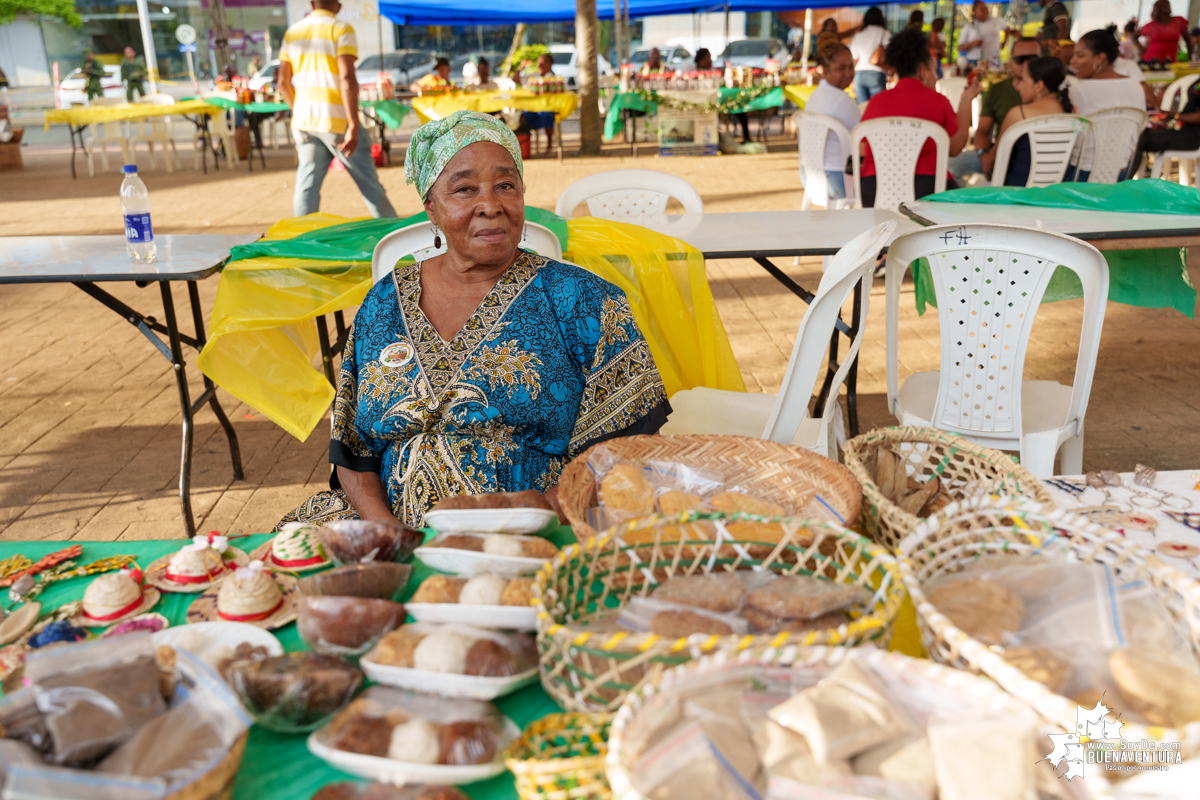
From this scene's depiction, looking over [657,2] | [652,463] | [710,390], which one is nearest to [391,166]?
[657,2]

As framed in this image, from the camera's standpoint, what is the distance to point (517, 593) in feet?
3.37

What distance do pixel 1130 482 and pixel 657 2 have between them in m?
16.6

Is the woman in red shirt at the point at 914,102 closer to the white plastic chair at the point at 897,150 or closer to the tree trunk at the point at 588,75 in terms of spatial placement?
the white plastic chair at the point at 897,150

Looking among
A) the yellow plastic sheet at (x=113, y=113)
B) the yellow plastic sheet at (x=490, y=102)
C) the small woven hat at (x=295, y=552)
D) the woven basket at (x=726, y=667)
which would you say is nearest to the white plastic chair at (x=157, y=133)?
the yellow plastic sheet at (x=113, y=113)

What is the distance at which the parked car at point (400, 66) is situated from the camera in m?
18.8

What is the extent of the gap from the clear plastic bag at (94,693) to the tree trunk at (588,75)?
12155 millimetres

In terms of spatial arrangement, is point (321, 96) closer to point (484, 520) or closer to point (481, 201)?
point (481, 201)

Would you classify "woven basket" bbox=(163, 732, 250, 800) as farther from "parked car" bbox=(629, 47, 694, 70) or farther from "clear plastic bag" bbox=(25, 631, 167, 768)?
"parked car" bbox=(629, 47, 694, 70)

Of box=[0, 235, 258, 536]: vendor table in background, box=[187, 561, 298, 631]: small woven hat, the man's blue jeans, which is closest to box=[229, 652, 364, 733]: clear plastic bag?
box=[187, 561, 298, 631]: small woven hat

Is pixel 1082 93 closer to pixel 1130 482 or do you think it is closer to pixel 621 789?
pixel 1130 482

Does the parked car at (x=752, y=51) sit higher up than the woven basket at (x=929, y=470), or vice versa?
the parked car at (x=752, y=51)

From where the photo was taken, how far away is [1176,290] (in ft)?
11.5

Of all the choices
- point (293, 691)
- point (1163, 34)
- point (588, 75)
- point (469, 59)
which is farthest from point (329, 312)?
point (469, 59)

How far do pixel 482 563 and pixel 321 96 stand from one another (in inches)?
197
